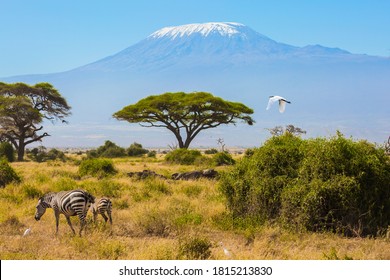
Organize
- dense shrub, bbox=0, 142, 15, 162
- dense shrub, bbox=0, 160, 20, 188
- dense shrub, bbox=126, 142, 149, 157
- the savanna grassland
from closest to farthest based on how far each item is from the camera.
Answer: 1. the savanna grassland
2. dense shrub, bbox=0, 160, 20, 188
3. dense shrub, bbox=0, 142, 15, 162
4. dense shrub, bbox=126, 142, 149, 157

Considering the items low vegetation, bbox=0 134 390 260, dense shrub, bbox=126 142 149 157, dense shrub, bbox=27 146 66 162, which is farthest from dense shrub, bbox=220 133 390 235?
dense shrub, bbox=126 142 149 157

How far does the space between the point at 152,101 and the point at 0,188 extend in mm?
38260

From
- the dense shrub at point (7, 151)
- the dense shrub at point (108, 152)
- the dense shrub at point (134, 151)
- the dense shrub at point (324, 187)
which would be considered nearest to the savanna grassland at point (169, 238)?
the dense shrub at point (324, 187)

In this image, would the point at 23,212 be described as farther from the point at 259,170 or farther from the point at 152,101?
the point at 152,101

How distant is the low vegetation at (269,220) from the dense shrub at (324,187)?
2 cm

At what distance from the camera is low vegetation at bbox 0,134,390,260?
1072 cm

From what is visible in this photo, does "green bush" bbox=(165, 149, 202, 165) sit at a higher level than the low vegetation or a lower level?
lower

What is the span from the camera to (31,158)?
184ft

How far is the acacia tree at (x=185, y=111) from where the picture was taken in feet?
191

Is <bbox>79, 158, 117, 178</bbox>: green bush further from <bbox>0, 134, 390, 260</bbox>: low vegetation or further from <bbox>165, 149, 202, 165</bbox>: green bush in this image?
<bbox>0, 134, 390, 260</bbox>: low vegetation

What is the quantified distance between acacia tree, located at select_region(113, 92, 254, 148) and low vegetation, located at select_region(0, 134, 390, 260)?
1679 inches

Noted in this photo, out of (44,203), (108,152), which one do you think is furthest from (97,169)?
(108,152)

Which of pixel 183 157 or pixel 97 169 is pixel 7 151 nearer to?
pixel 183 157
